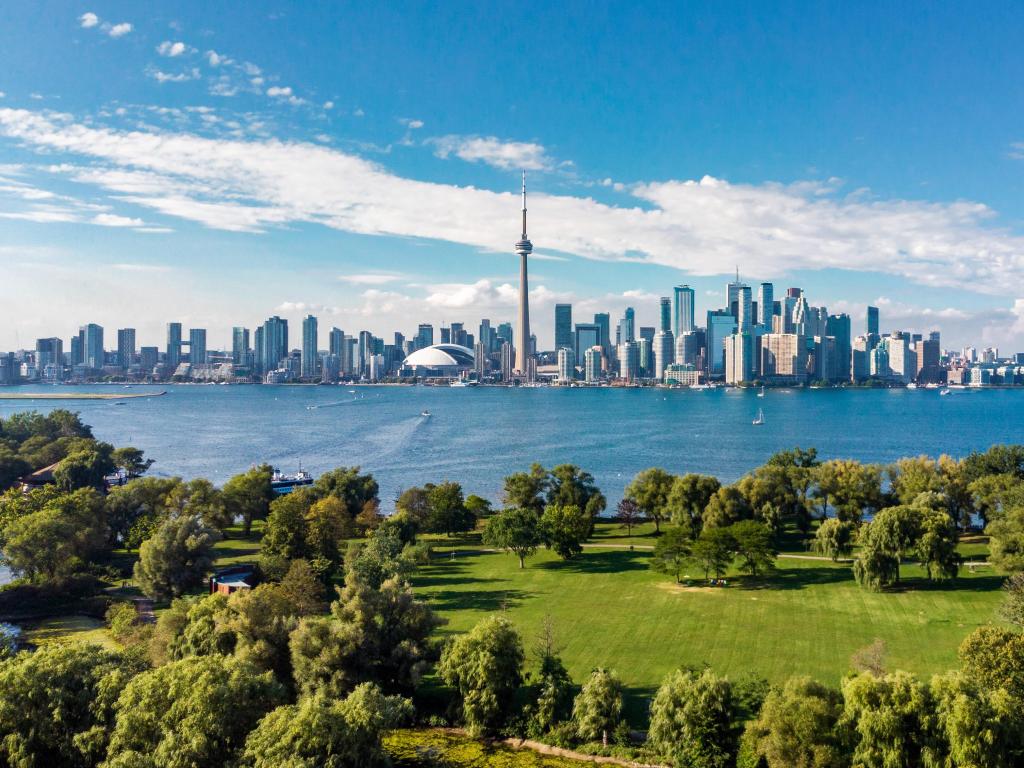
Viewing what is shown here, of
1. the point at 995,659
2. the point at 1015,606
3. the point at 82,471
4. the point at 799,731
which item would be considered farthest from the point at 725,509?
the point at 82,471

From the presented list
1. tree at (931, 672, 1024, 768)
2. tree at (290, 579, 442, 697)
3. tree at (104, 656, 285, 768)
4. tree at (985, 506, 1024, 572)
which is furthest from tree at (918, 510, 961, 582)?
tree at (104, 656, 285, 768)

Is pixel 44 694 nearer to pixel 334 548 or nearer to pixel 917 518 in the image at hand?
pixel 334 548

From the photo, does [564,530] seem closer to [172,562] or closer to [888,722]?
[172,562]

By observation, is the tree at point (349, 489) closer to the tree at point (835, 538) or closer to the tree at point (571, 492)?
the tree at point (571, 492)

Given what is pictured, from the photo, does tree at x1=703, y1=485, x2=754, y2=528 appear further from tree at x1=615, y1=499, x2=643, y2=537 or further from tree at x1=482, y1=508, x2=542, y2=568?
tree at x1=482, y1=508, x2=542, y2=568

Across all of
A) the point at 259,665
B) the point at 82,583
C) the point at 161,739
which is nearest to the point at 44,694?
the point at 161,739
